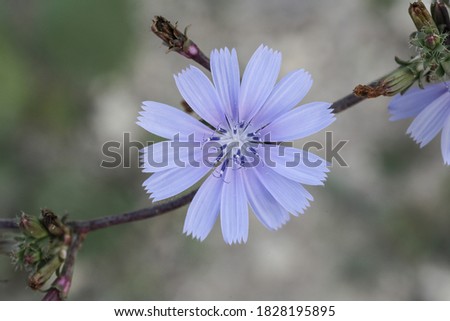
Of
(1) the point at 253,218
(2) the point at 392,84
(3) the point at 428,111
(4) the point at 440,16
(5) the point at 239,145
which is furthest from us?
(1) the point at 253,218

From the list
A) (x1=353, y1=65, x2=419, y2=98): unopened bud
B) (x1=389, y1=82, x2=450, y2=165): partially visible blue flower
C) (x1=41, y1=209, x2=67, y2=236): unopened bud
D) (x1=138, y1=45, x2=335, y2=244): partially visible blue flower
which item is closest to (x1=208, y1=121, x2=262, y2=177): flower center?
(x1=138, y1=45, x2=335, y2=244): partially visible blue flower

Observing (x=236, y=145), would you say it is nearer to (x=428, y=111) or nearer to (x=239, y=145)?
(x=239, y=145)

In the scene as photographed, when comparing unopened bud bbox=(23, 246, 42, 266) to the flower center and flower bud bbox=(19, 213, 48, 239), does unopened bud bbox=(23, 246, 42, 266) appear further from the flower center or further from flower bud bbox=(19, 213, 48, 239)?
the flower center

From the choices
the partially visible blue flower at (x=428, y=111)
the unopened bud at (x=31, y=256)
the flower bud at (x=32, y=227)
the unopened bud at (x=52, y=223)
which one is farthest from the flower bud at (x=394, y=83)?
the unopened bud at (x=31, y=256)

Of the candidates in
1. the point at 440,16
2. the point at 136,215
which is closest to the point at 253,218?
the point at 136,215

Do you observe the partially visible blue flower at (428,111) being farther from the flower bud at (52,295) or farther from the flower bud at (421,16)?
the flower bud at (52,295)
